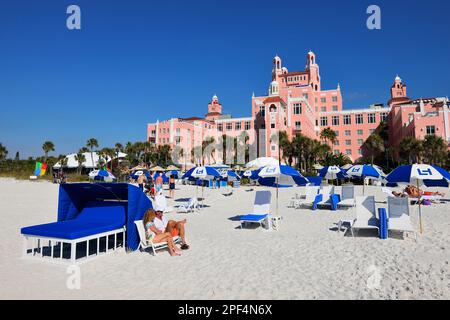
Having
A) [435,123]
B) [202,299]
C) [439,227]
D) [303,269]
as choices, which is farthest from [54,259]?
[435,123]

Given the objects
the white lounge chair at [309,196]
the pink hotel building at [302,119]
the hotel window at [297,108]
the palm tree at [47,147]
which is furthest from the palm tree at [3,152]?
the white lounge chair at [309,196]

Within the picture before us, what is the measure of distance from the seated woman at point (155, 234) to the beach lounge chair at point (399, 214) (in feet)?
19.9

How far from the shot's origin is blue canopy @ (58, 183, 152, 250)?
24.7ft

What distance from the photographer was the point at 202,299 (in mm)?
4750

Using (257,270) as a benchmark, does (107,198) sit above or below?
above

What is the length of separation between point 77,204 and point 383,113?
73448mm

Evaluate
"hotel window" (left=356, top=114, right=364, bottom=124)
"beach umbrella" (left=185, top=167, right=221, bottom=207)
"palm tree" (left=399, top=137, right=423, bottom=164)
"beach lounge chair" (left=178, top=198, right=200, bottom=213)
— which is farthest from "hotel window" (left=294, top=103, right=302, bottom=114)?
"beach lounge chair" (left=178, top=198, right=200, bottom=213)

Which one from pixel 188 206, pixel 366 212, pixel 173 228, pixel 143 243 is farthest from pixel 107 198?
pixel 366 212

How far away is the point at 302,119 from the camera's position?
208 feet

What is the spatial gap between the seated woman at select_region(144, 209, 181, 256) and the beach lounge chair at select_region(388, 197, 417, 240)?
19.9ft

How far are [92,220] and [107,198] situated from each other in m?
0.67

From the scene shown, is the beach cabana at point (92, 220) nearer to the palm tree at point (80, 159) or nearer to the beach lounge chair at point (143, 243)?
the beach lounge chair at point (143, 243)

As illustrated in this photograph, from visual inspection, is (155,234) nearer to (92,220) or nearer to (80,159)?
(92,220)

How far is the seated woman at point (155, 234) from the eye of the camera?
727cm
